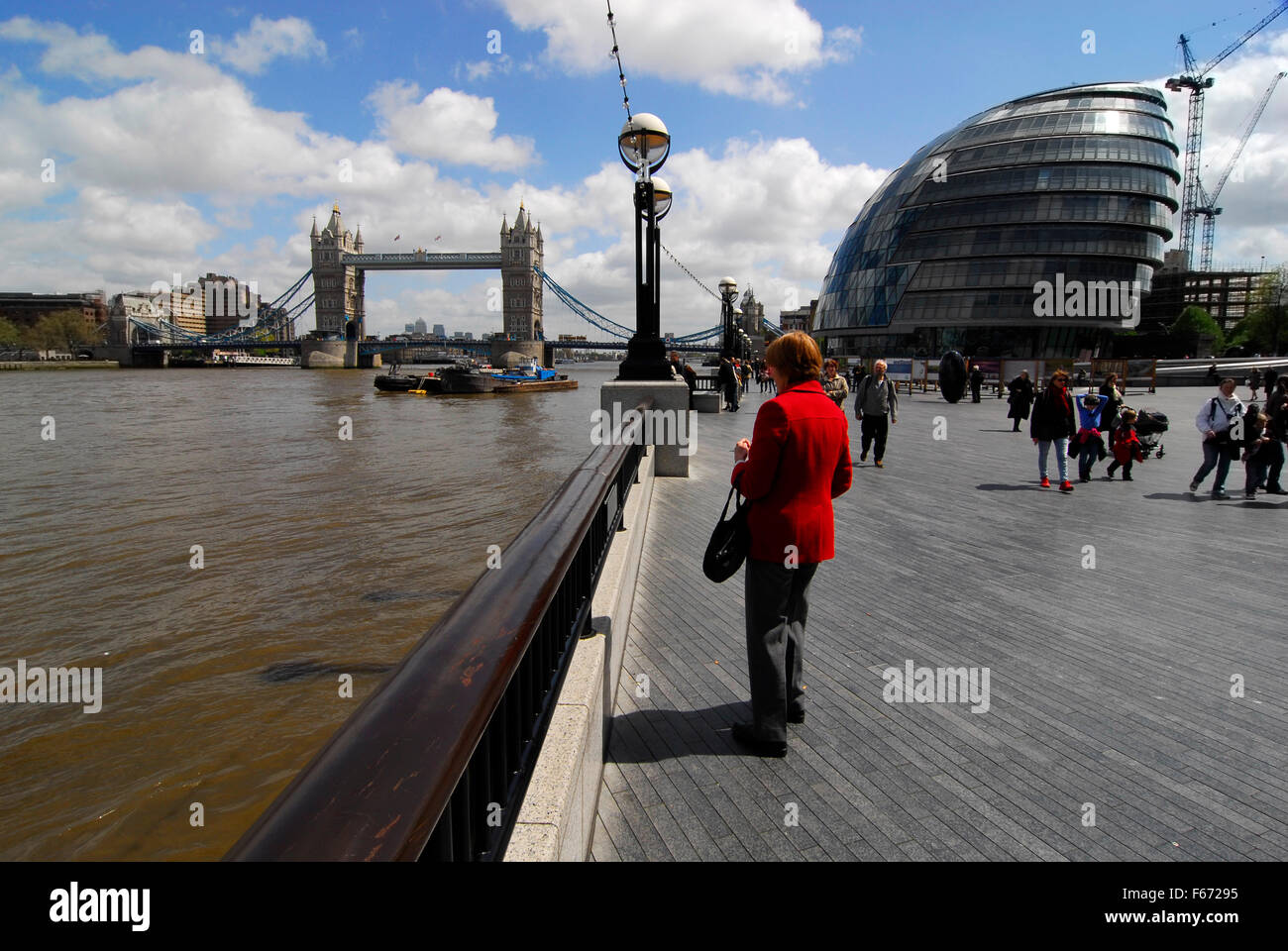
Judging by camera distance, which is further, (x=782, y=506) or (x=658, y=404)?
(x=658, y=404)

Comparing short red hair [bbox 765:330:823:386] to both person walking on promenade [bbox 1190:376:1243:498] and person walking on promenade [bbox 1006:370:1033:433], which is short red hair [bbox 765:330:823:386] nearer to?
person walking on promenade [bbox 1190:376:1243:498]

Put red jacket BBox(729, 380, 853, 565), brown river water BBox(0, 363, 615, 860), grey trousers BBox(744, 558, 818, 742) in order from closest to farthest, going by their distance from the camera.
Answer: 1. red jacket BBox(729, 380, 853, 565)
2. grey trousers BBox(744, 558, 818, 742)
3. brown river water BBox(0, 363, 615, 860)

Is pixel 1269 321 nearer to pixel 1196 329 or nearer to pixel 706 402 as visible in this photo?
pixel 1196 329

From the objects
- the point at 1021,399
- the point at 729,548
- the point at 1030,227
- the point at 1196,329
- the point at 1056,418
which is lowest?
the point at 729,548

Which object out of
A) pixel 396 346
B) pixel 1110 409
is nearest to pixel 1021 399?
pixel 1110 409

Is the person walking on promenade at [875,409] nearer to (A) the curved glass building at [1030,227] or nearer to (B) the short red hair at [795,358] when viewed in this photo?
(B) the short red hair at [795,358]

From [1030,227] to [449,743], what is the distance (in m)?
73.1

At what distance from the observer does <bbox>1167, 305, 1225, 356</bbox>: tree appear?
225ft

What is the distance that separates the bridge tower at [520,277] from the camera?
4368 inches

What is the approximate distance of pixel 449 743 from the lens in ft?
3.85

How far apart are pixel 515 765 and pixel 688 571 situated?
3.93 metres

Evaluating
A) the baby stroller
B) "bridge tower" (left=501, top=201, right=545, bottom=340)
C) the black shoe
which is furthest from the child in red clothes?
"bridge tower" (left=501, top=201, right=545, bottom=340)

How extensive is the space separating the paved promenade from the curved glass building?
63.6m
